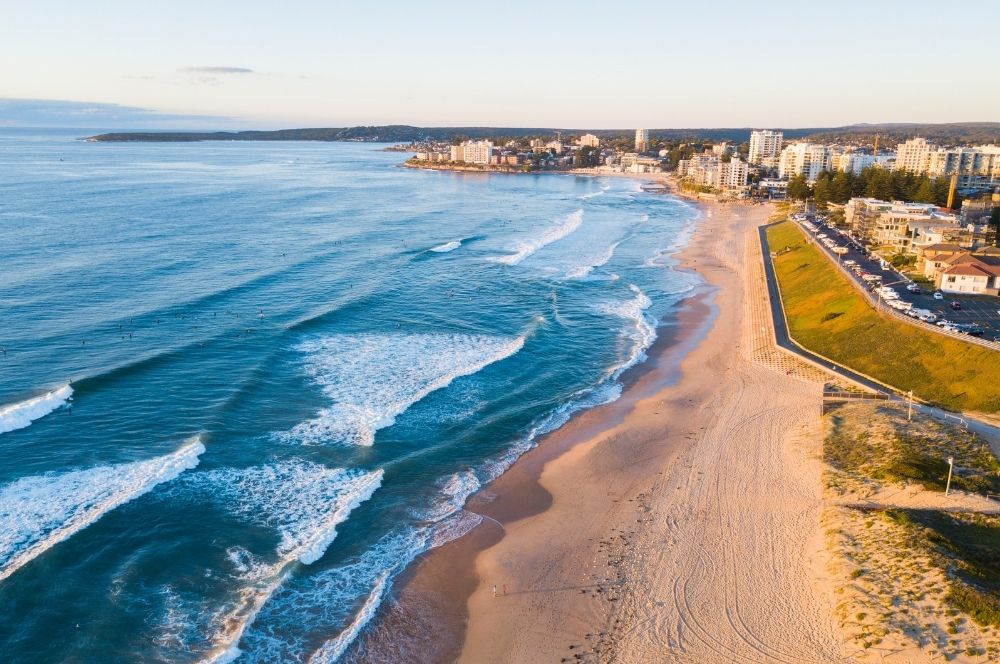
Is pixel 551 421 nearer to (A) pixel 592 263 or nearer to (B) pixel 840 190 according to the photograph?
(A) pixel 592 263

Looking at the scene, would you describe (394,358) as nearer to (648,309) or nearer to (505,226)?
(648,309)

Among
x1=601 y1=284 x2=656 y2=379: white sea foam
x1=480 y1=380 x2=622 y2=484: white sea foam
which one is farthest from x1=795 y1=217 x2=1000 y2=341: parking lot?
x1=480 y1=380 x2=622 y2=484: white sea foam

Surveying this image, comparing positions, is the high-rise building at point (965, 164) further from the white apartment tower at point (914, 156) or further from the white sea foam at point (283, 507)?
the white sea foam at point (283, 507)

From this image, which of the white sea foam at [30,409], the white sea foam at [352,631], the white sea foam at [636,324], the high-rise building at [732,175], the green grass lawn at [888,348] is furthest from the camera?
the high-rise building at [732,175]

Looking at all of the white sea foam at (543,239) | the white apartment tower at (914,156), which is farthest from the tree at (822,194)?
the white apartment tower at (914,156)

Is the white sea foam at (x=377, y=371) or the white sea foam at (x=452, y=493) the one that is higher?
the white sea foam at (x=377, y=371)

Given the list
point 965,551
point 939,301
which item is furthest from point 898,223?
point 965,551

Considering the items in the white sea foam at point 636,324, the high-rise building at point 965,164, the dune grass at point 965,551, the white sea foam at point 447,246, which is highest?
the high-rise building at point 965,164
